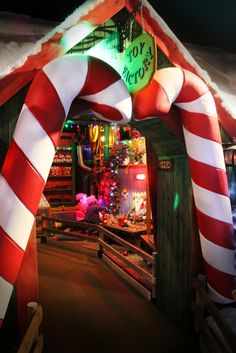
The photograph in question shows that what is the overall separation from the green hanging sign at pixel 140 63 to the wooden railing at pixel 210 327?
2393 mm

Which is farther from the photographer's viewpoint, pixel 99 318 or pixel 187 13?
pixel 99 318

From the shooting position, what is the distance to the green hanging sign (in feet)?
9.26

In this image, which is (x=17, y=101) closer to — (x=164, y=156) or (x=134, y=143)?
(x=164, y=156)

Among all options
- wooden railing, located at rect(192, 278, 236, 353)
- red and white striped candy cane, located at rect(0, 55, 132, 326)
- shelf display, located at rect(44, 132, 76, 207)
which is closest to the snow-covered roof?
red and white striped candy cane, located at rect(0, 55, 132, 326)

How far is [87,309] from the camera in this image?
5215 mm

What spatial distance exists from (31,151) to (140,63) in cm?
138

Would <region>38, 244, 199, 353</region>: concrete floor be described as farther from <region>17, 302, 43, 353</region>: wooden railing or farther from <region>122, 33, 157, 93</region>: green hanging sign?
<region>122, 33, 157, 93</region>: green hanging sign

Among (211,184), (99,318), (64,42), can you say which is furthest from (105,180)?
(64,42)

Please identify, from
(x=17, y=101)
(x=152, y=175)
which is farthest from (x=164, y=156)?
(x=17, y=101)

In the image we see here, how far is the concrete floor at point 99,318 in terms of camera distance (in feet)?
13.7

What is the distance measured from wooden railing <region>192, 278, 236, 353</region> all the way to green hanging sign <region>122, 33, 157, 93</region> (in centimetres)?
239

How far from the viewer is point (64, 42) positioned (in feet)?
9.93

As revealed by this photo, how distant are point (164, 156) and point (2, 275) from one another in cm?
311

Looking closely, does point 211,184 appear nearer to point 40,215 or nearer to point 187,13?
point 187,13
